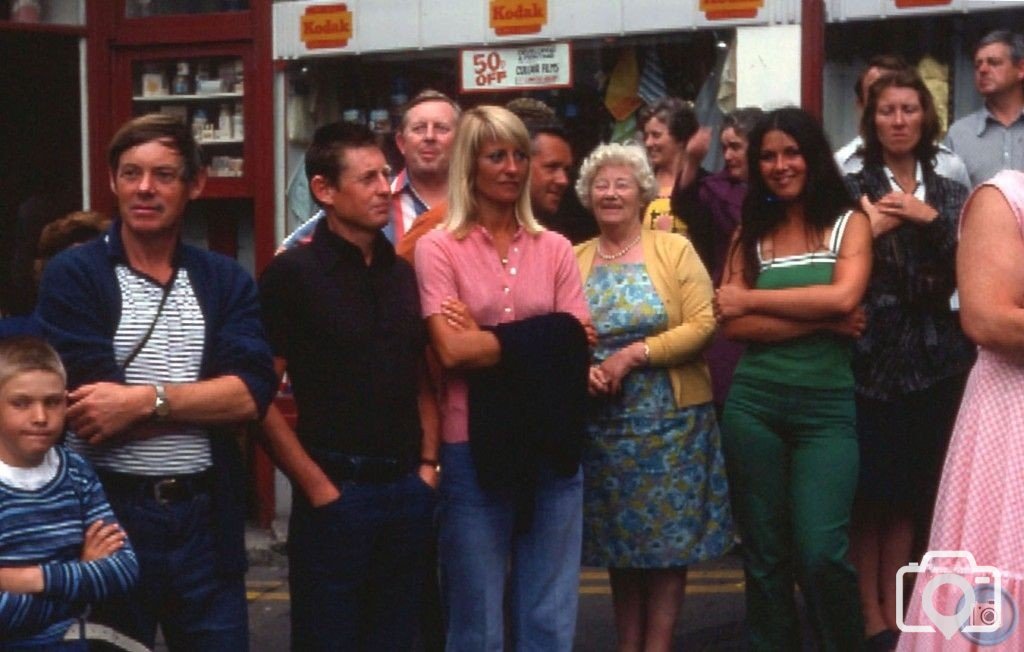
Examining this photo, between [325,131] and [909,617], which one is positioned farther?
[325,131]

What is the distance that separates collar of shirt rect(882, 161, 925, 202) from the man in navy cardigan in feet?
9.58

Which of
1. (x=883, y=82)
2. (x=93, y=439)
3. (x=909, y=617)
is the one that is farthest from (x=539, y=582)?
(x=883, y=82)

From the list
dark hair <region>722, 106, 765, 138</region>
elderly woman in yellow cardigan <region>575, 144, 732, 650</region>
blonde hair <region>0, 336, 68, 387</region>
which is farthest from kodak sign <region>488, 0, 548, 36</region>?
blonde hair <region>0, 336, 68, 387</region>

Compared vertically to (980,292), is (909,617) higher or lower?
lower

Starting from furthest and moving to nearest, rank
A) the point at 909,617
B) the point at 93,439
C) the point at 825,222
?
the point at 825,222 → the point at 909,617 → the point at 93,439

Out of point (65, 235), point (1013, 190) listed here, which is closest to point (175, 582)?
point (65, 235)

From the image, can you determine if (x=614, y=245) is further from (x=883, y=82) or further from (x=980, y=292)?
(x=980, y=292)

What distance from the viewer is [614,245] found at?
22.1ft

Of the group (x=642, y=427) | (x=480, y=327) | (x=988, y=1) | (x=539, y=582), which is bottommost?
(x=539, y=582)

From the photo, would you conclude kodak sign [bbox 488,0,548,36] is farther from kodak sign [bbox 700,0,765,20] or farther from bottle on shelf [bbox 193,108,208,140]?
bottle on shelf [bbox 193,108,208,140]

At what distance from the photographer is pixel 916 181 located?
7008mm

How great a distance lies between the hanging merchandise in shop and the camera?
10.0m

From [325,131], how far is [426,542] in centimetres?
127

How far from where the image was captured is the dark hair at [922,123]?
6957 millimetres
